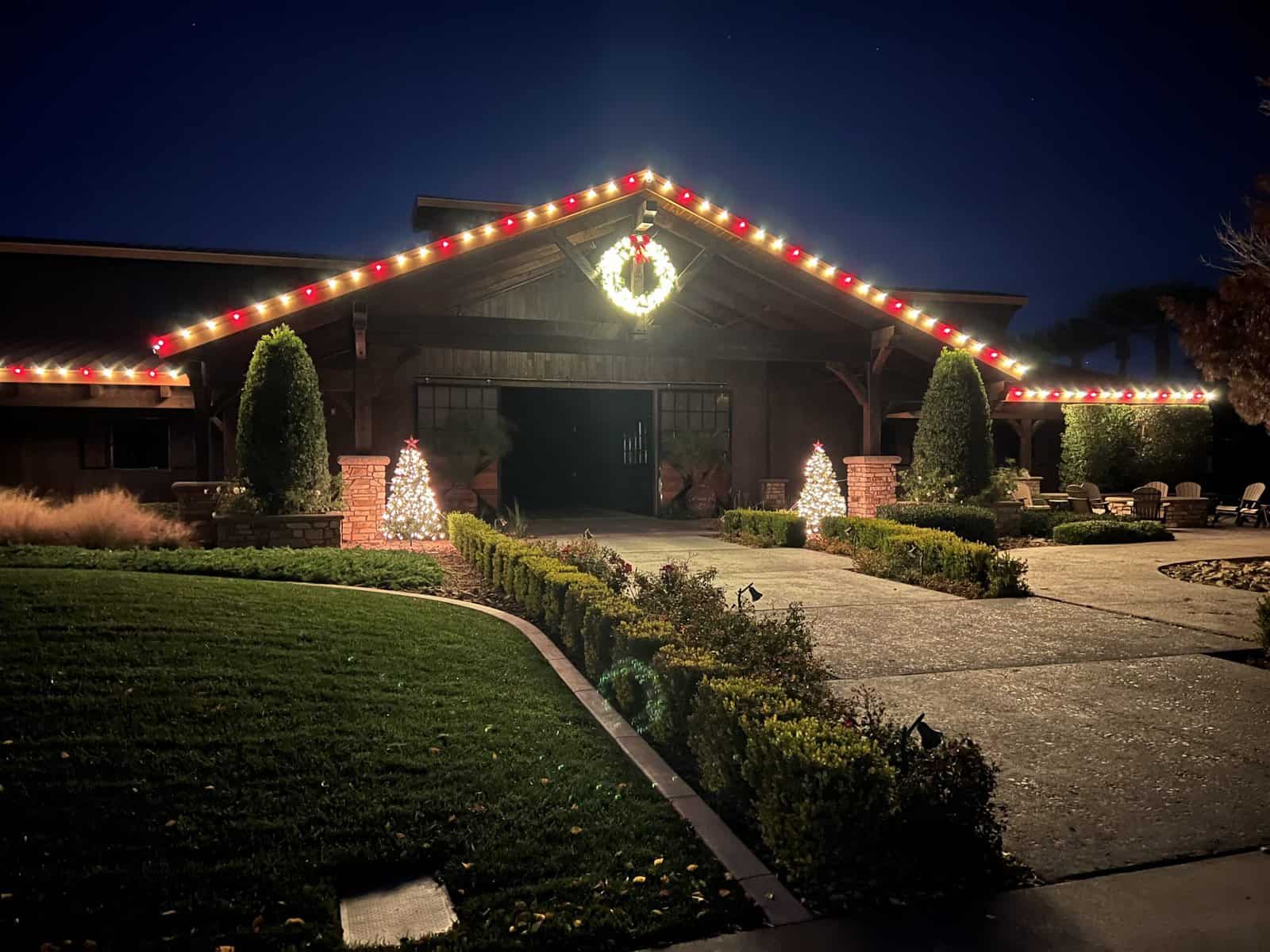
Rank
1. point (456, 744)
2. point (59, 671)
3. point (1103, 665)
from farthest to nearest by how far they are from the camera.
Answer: point (1103, 665) < point (59, 671) < point (456, 744)

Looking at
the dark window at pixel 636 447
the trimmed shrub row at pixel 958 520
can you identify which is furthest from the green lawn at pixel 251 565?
the dark window at pixel 636 447

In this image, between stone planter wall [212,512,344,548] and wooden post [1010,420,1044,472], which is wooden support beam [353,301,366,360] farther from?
wooden post [1010,420,1044,472]

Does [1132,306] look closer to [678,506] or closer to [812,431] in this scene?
[812,431]

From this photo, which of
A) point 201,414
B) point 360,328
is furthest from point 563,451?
point 201,414

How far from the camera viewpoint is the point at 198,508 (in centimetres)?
1174

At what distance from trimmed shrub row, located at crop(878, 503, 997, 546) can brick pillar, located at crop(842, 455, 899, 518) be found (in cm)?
255

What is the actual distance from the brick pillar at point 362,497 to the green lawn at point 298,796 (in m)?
6.83

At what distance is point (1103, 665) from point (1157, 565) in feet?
19.9

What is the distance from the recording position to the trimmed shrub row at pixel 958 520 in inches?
481

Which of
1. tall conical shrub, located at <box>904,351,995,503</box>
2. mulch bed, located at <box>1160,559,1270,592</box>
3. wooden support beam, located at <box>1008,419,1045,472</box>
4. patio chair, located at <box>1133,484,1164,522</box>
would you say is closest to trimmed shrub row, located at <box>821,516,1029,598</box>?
mulch bed, located at <box>1160,559,1270,592</box>

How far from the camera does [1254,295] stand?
1017cm


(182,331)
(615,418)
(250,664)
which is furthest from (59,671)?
(615,418)

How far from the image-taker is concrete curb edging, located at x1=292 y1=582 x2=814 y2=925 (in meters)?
3.02

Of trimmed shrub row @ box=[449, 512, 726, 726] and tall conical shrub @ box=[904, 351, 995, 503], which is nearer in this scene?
trimmed shrub row @ box=[449, 512, 726, 726]
